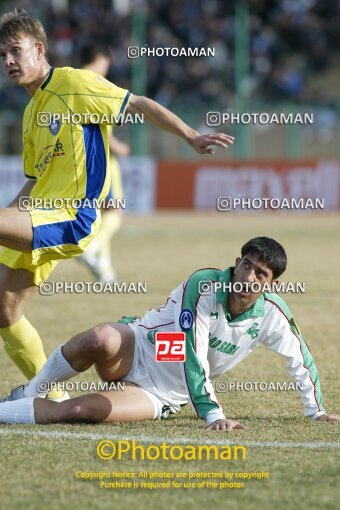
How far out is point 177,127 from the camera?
5105mm

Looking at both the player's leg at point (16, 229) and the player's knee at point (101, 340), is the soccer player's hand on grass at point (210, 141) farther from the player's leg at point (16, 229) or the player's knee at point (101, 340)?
the player's knee at point (101, 340)

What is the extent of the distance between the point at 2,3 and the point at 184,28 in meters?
7.61

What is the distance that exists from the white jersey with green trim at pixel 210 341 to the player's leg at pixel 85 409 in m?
0.14

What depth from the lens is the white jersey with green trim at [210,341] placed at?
4953mm

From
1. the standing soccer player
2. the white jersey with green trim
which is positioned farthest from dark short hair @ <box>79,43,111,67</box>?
the white jersey with green trim

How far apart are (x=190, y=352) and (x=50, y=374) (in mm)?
873

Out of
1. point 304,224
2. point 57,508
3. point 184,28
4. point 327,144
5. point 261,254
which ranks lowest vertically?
point 57,508

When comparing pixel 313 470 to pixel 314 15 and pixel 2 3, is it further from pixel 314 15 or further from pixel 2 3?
pixel 2 3

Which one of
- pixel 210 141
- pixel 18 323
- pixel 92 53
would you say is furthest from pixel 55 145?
pixel 92 53

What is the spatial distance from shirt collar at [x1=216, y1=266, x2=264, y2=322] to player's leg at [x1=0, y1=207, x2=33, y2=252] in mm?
1010

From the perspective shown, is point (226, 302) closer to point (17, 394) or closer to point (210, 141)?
point (210, 141)

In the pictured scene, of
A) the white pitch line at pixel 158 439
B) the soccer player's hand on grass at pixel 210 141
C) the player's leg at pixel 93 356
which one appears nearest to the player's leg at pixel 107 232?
the player's leg at pixel 93 356

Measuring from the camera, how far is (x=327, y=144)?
24.9 metres

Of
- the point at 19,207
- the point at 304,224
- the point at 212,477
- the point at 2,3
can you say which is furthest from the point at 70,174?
the point at 2,3
